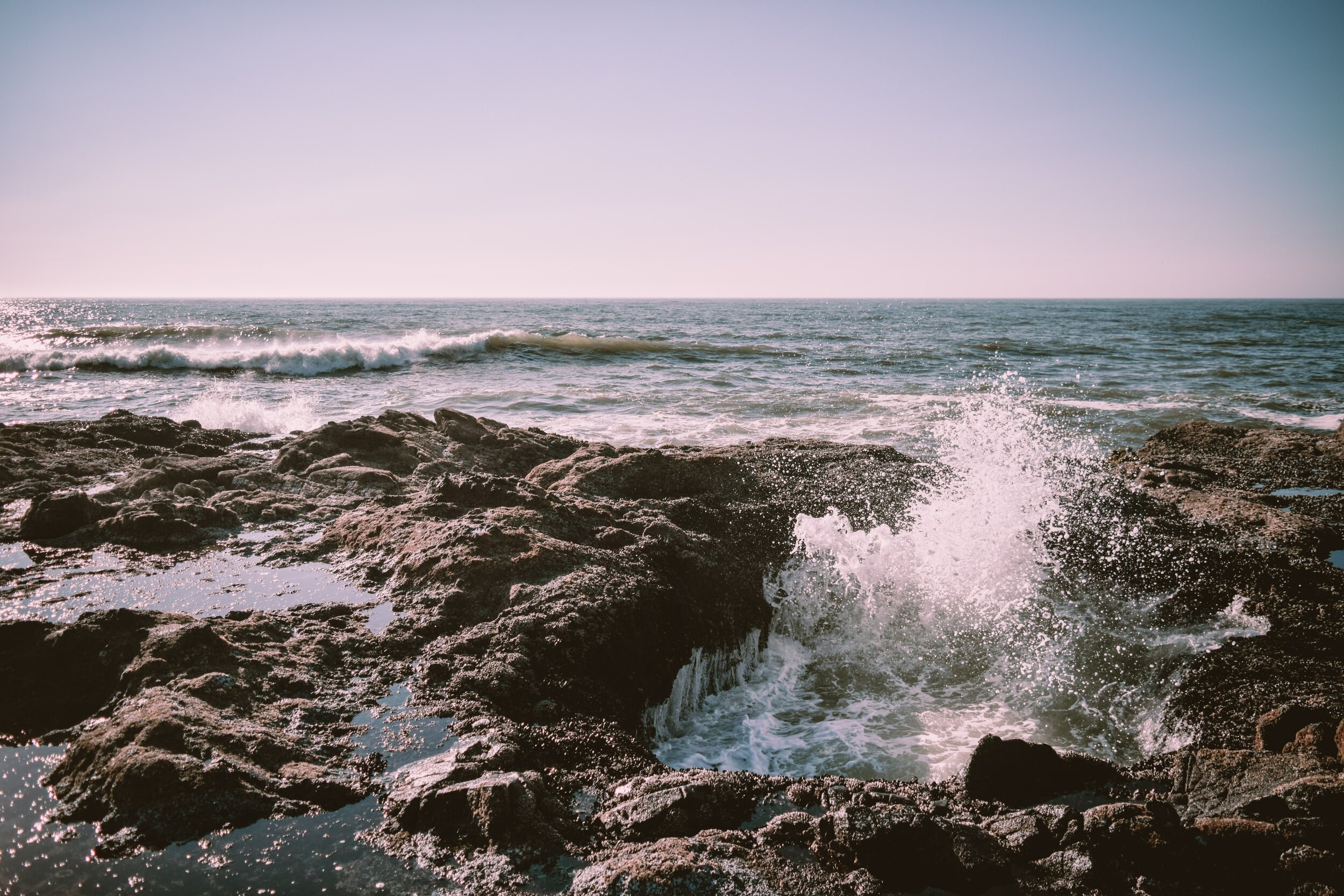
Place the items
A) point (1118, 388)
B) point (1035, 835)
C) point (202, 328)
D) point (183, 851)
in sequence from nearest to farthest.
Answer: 1. point (183, 851)
2. point (1035, 835)
3. point (1118, 388)
4. point (202, 328)

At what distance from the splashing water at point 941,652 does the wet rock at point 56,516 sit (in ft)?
16.3

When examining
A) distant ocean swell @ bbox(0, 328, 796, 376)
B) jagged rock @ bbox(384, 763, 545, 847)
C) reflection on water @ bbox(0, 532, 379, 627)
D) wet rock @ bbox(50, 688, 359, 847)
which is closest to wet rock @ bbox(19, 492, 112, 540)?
reflection on water @ bbox(0, 532, 379, 627)

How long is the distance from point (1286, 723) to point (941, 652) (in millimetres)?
1899

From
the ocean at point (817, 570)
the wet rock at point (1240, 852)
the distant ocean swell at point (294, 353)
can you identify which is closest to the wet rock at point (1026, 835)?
the wet rock at point (1240, 852)

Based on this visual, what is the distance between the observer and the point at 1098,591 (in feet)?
17.6

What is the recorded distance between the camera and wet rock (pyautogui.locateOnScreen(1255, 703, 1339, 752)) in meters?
3.31

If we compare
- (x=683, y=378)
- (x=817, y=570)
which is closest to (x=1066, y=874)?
(x=817, y=570)

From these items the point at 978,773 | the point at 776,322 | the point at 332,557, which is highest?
the point at 776,322

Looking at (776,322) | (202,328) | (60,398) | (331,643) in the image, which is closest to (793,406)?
(331,643)

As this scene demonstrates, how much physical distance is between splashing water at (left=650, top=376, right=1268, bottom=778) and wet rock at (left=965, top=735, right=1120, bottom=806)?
58 cm

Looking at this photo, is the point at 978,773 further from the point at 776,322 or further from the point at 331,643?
the point at 776,322

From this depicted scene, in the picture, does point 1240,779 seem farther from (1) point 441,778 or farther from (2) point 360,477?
(2) point 360,477

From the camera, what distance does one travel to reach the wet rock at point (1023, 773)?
3.12m

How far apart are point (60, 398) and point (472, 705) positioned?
53.6ft
